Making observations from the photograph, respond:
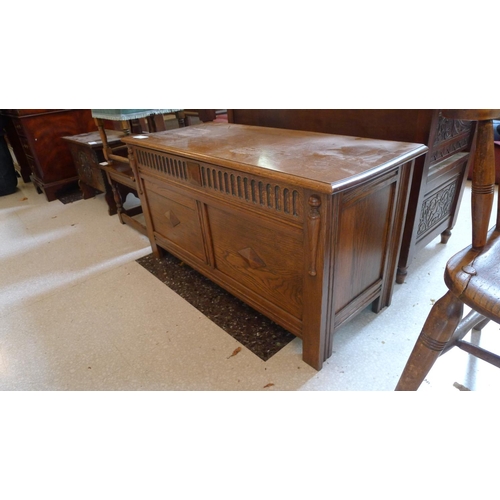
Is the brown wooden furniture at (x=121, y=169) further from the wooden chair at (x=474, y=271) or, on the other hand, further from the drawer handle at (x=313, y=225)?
the wooden chair at (x=474, y=271)

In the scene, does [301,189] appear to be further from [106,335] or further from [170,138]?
[106,335]

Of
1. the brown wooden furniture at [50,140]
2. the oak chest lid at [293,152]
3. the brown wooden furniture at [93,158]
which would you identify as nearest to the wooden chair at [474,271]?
the oak chest lid at [293,152]

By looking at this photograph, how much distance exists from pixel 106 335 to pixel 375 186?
1.24 m

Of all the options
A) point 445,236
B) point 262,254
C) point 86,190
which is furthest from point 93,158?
point 445,236

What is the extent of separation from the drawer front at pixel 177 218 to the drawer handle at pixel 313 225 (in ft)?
2.11

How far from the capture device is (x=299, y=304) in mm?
1206

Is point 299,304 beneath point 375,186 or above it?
beneath

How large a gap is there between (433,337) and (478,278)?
19cm

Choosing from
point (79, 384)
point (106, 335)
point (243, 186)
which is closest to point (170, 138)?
point (243, 186)

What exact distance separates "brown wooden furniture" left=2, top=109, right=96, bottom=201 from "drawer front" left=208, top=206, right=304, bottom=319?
232 cm

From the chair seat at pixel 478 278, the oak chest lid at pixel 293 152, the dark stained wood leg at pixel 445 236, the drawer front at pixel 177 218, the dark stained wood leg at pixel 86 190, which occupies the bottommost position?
the dark stained wood leg at pixel 445 236

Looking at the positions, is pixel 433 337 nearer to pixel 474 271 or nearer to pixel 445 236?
pixel 474 271

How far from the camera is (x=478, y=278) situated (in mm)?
739

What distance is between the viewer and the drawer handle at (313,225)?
944 mm
